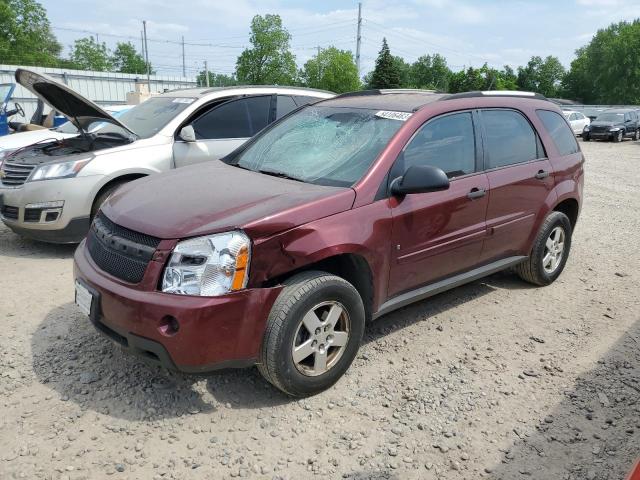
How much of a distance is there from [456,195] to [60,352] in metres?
2.96

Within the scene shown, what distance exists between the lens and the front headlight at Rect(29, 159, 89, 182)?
5492mm

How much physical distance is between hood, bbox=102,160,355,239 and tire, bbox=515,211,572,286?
2.43m

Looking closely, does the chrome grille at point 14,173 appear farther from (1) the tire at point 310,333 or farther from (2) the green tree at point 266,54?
(2) the green tree at point 266,54

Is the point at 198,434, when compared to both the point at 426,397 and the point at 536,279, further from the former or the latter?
the point at 536,279

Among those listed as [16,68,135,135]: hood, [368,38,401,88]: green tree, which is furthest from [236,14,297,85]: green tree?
[16,68,135,135]: hood

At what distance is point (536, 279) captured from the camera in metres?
5.10

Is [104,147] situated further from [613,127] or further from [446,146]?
[613,127]

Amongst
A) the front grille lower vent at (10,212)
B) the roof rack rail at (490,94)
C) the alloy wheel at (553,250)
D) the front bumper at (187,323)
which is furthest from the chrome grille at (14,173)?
the alloy wheel at (553,250)

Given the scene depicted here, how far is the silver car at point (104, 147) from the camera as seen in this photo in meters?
5.48

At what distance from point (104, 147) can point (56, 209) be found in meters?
0.87

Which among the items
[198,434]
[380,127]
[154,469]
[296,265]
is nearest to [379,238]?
[296,265]

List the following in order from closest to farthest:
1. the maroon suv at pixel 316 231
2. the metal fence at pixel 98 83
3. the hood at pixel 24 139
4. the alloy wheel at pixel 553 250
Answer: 1. the maroon suv at pixel 316 231
2. the alloy wheel at pixel 553 250
3. the hood at pixel 24 139
4. the metal fence at pixel 98 83

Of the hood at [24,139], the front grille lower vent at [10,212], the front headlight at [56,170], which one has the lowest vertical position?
the front grille lower vent at [10,212]

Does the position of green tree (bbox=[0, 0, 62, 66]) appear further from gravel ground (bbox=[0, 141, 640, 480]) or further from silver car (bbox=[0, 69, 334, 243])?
gravel ground (bbox=[0, 141, 640, 480])
